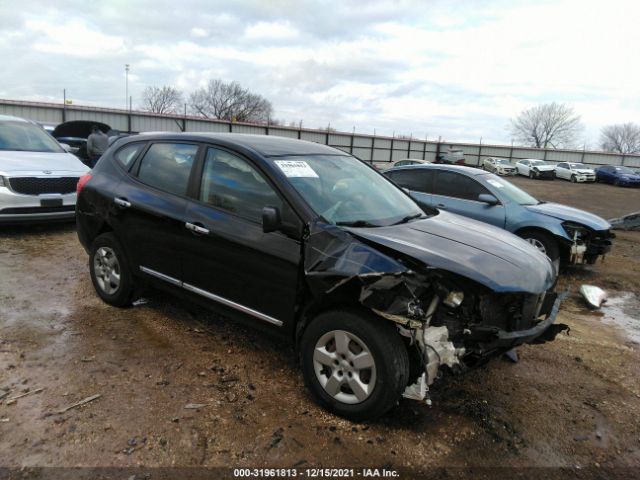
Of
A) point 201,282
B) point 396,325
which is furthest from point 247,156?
point 396,325

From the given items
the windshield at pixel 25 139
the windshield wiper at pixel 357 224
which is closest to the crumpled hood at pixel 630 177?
the windshield at pixel 25 139

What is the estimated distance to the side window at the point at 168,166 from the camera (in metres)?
3.84

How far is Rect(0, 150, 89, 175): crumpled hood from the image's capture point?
6.92 metres

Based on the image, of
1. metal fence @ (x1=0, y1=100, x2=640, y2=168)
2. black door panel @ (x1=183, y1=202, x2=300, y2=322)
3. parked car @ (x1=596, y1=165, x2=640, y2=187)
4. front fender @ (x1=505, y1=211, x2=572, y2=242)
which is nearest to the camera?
black door panel @ (x1=183, y1=202, x2=300, y2=322)

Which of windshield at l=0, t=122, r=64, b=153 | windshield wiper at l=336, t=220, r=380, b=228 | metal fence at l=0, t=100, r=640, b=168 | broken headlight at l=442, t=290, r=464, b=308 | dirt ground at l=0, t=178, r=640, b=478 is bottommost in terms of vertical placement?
dirt ground at l=0, t=178, r=640, b=478

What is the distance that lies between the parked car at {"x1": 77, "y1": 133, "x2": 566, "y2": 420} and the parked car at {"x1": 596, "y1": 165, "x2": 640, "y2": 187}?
33.7 meters

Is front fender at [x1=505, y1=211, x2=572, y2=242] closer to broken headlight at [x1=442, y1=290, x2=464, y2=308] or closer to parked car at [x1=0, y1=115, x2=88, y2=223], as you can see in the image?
broken headlight at [x1=442, y1=290, x2=464, y2=308]

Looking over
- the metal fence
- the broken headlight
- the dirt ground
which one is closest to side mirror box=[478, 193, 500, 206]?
the dirt ground

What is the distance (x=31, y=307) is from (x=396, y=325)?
12.1ft

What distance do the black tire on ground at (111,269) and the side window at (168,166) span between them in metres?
0.73

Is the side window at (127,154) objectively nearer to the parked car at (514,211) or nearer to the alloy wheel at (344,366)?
the alloy wheel at (344,366)

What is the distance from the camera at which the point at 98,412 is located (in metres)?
2.90

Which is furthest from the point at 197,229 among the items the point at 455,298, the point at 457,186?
the point at 457,186

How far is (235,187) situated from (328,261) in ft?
3.58
